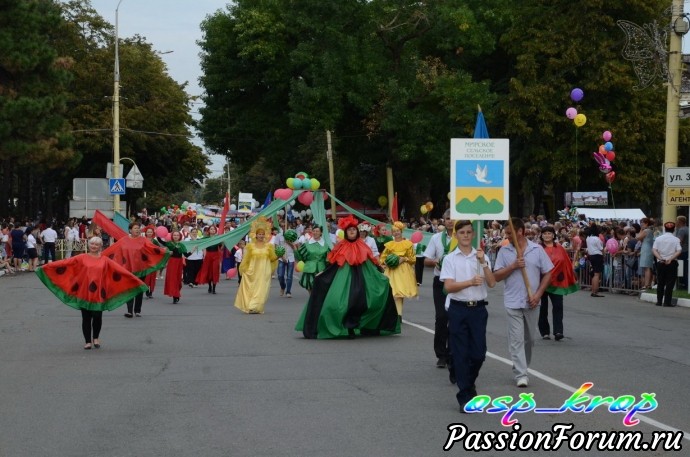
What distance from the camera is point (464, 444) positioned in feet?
26.1

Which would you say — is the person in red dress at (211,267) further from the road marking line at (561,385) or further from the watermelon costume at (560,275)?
the watermelon costume at (560,275)

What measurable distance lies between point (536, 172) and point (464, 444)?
39057 mm

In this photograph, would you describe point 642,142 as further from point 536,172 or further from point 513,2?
point 513,2

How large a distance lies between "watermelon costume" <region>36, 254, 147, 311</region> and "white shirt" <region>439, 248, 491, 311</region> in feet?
19.9

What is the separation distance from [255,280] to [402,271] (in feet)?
14.1

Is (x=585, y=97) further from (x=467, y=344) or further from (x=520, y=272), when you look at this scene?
(x=467, y=344)

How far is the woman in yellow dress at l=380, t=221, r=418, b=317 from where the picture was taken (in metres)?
16.3

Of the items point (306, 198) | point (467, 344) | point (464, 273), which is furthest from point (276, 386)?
point (306, 198)

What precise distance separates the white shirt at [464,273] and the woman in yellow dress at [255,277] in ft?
33.9

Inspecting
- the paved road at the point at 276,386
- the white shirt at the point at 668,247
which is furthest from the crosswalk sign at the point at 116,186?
the white shirt at the point at 668,247

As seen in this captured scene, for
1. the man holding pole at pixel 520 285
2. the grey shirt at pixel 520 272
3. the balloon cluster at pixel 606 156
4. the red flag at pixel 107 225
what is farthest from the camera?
the balloon cluster at pixel 606 156

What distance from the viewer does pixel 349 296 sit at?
1506 cm

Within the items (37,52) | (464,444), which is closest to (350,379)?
(464,444)

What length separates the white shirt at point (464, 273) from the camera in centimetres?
962
